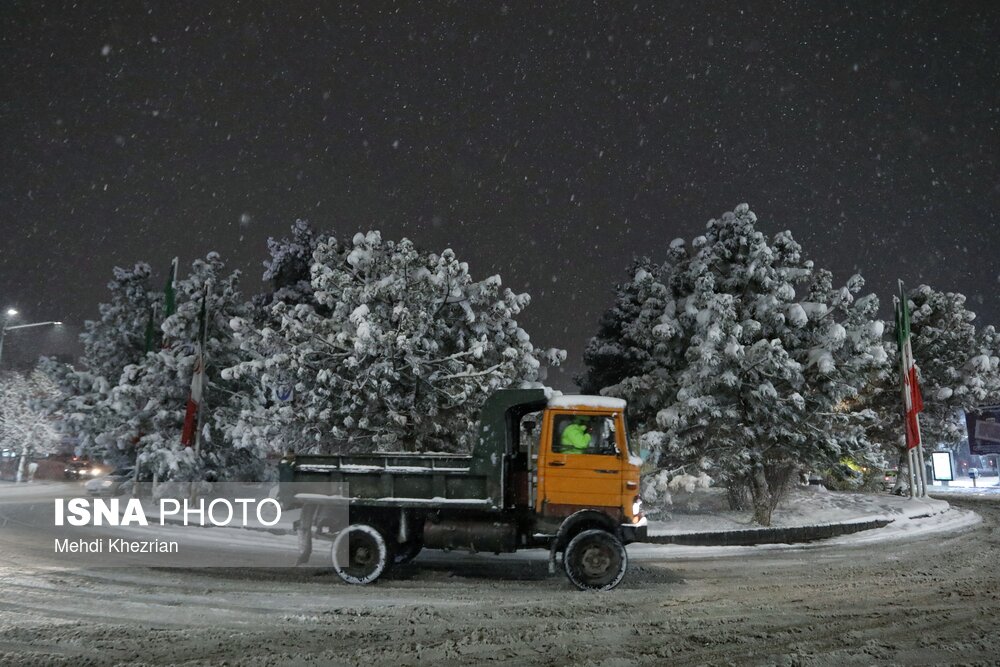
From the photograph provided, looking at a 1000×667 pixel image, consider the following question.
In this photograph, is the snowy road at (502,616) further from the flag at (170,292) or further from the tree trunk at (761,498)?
the flag at (170,292)

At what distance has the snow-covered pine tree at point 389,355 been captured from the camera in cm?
1730

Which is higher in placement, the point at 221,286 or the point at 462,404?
the point at 221,286

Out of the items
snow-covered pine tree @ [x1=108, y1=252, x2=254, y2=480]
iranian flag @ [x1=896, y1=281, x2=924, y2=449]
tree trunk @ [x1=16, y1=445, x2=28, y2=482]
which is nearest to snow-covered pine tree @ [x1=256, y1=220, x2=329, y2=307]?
snow-covered pine tree @ [x1=108, y1=252, x2=254, y2=480]

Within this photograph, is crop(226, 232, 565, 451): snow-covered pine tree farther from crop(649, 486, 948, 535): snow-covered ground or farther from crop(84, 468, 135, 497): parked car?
crop(84, 468, 135, 497): parked car

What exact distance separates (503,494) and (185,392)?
16.2 meters

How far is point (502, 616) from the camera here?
8.07 meters

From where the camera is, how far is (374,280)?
61.4ft

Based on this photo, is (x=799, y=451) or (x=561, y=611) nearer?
(x=561, y=611)

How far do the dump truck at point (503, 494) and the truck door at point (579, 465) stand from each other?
0.05ft

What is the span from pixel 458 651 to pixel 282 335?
14.0 metres

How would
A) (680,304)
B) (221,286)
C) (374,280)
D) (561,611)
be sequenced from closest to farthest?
(561,611), (374,280), (680,304), (221,286)

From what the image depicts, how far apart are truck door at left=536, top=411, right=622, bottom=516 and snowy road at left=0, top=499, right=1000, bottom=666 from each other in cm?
124

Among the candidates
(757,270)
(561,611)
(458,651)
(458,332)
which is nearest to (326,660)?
(458,651)

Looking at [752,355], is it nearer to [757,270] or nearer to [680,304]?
[757,270]
